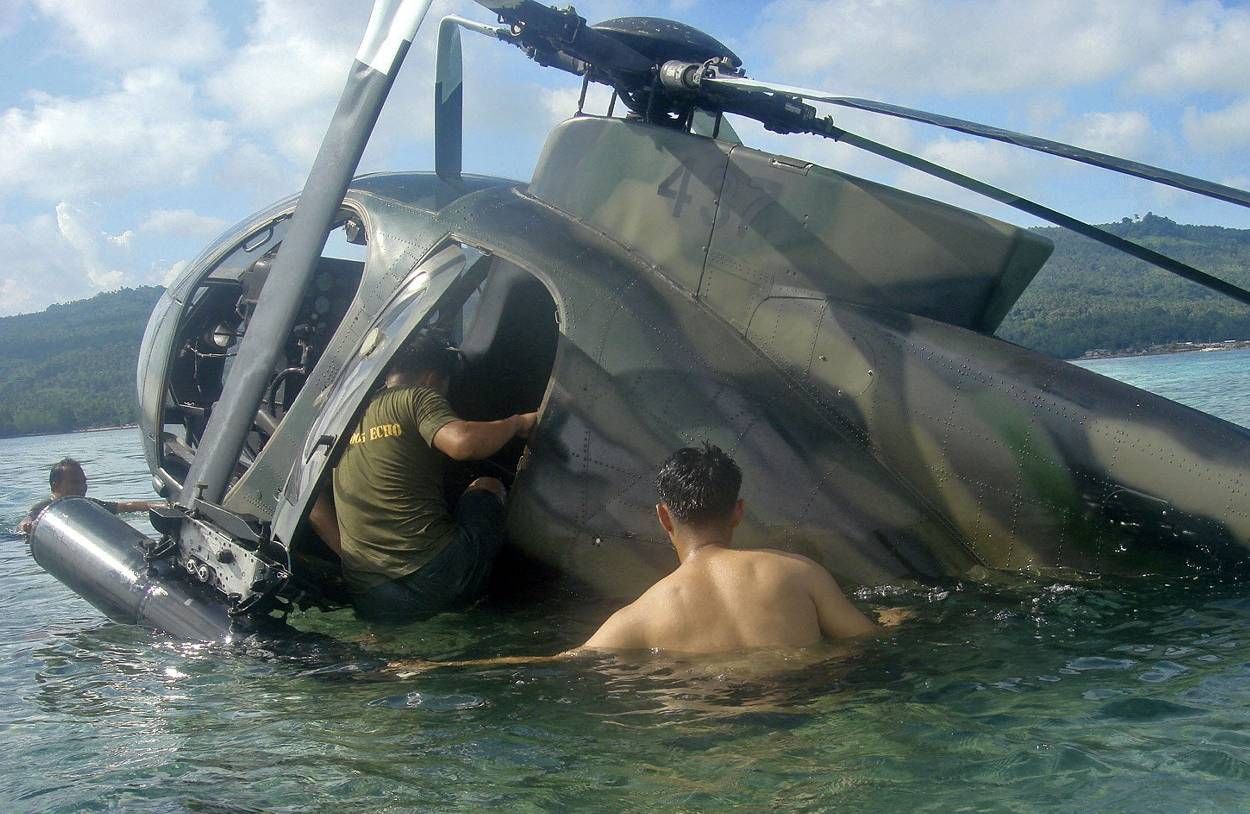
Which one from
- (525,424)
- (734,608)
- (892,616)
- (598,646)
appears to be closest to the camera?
(734,608)

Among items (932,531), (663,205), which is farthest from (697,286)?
(932,531)

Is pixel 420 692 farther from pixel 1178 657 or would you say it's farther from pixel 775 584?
pixel 1178 657

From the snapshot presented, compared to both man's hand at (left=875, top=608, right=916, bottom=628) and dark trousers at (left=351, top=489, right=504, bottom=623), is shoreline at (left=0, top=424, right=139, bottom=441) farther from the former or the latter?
man's hand at (left=875, top=608, right=916, bottom=628)

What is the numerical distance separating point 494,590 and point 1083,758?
379 cm

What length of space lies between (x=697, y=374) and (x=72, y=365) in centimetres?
10650

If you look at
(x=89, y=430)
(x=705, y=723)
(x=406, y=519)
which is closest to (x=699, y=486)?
(x=705, y=723)

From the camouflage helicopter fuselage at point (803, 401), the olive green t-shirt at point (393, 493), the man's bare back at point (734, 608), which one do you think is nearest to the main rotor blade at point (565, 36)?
the camouflage helicopter fuselage at point (803, 401)

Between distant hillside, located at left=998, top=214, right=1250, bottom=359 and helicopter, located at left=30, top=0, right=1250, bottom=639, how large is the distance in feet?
106

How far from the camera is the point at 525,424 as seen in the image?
19.9 ft

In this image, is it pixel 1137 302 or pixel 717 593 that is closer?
pixel 717 593

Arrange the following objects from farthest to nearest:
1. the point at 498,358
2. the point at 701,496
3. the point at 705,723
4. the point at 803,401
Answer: the point at 498,358 < the point at 803,401 < the point at 701,496 < the point at 705,723

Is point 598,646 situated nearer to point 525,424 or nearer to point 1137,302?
point 525,424

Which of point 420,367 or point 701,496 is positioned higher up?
point 420,367

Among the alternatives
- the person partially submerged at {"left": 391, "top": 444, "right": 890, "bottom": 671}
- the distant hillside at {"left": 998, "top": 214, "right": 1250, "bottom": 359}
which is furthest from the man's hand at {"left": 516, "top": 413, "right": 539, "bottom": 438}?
the distant hillside at {"left": 998, "top": 214, "right": 1250, "bottom": 359}
